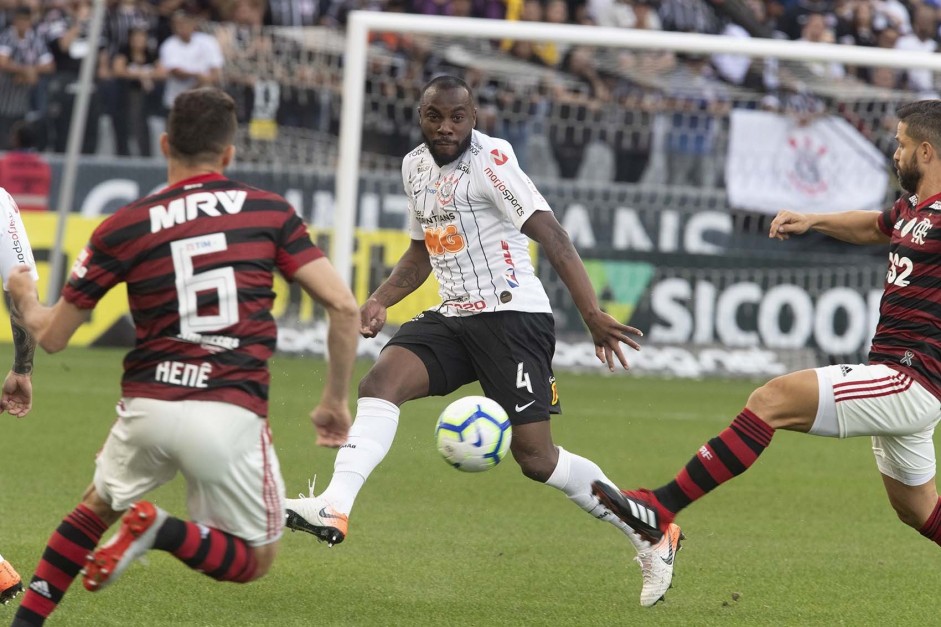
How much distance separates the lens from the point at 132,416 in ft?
14.9

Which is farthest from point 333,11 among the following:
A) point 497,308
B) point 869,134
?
point 497,308

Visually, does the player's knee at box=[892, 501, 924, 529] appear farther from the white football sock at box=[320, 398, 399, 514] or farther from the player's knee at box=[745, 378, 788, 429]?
the white football sock at box=[320, 398, 399, 514]

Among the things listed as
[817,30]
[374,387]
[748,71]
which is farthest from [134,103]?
[374,387]

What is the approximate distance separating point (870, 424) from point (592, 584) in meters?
1.51

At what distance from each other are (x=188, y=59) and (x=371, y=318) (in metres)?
9.94

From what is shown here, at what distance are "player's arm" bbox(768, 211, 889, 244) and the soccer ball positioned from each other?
1.57 m

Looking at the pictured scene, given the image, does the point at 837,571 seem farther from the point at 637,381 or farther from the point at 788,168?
the point at 788,168

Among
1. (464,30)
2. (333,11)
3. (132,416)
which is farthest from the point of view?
(333,11)

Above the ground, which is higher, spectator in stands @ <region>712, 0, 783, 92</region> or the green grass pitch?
spectator in stands @ <region>712, 0, 783, 92</region>

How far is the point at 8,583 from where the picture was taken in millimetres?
5613

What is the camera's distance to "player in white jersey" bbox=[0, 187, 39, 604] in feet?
18.2

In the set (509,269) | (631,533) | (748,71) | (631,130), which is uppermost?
(509,269)

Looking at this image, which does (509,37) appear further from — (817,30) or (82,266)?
(82,266)

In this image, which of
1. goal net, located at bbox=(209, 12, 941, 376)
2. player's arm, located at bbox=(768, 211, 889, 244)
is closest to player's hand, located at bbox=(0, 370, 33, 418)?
player's arm, located at bbox=(768, 211, 889, 244)
